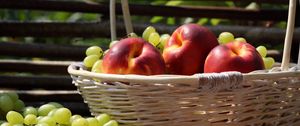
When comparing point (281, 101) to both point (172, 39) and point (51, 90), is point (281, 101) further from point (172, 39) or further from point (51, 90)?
point (51, 90)

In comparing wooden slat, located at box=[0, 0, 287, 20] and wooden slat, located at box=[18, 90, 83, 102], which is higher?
wooden slat, located at box=[0, 0, 287, 20]

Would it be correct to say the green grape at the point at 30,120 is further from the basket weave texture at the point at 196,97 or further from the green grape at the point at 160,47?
the green grape at the point at 160,47

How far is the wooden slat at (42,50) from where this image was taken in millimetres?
2473

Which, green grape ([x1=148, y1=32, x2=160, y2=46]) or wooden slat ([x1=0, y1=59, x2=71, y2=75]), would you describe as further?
wooden slat ([x1=0, y1=59, x2=71, y2=75])

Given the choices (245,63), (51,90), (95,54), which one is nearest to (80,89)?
(95,54)

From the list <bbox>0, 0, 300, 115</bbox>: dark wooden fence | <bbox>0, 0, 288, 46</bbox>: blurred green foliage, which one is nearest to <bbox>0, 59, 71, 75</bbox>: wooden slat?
<bbox>0, 0, 300, 115</bbox>: dark wooden fence

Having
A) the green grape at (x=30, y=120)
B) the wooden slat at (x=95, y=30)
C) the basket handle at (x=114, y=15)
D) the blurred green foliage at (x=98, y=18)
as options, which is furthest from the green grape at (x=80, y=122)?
the blurred green foliage at (x=98, y=18)

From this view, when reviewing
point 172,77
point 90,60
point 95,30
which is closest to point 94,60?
point 90,60

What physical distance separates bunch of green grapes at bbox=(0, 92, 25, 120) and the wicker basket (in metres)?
0.21

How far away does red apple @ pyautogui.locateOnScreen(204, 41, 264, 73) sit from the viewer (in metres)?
1.20

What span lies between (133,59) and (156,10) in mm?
→ 1278

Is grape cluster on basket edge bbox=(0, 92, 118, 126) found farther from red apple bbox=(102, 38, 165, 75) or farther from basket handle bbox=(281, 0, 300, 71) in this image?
basket handle bbox=(281, 0, 300, 71)

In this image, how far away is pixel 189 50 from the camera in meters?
1.25

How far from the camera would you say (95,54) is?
1353mm
